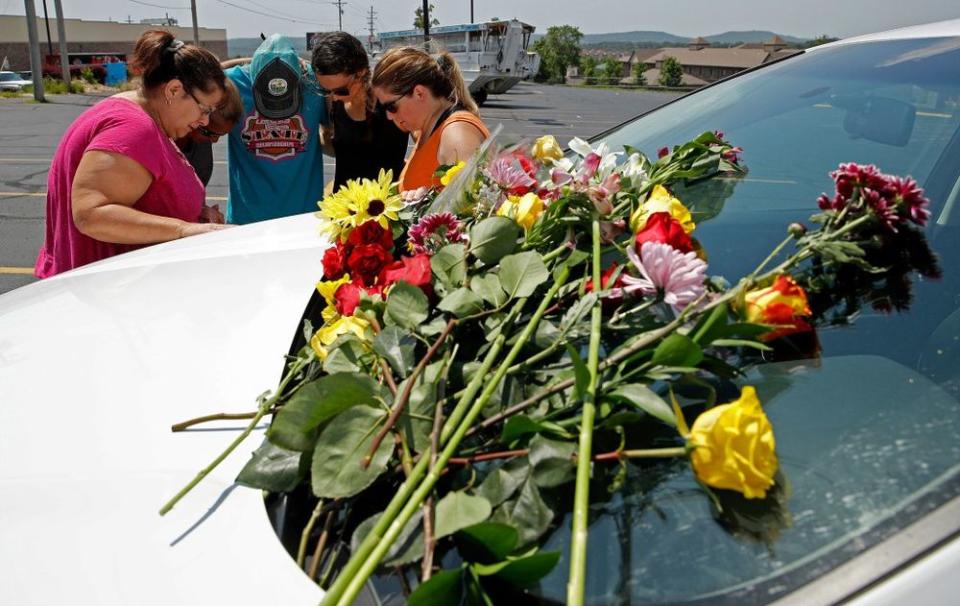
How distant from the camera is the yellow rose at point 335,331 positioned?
47.8 inches

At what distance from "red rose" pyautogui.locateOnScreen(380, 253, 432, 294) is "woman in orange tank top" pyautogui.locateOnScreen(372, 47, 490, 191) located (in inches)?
52.1

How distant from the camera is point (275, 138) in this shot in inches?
129

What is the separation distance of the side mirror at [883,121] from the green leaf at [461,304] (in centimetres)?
126

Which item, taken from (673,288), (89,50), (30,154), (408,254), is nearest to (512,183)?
(408,254)

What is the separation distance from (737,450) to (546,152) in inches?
44.6

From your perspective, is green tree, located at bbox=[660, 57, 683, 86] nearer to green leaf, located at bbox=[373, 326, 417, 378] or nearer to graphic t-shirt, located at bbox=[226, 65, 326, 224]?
graphic t-shirt, located at bbox=[226, 65, 326, 224]

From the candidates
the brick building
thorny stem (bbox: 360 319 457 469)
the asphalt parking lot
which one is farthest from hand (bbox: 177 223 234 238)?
the brick building

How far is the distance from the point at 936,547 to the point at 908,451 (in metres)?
0.16

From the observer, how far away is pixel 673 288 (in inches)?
41.2

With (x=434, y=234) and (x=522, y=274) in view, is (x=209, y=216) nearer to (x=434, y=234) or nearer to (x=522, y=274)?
(x=434, y=234)

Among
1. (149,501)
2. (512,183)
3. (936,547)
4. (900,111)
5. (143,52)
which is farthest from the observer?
Result: (143,52)

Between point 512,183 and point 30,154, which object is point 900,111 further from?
point 30,154

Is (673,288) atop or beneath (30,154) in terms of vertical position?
atop

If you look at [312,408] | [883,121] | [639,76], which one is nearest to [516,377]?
[312,408]
